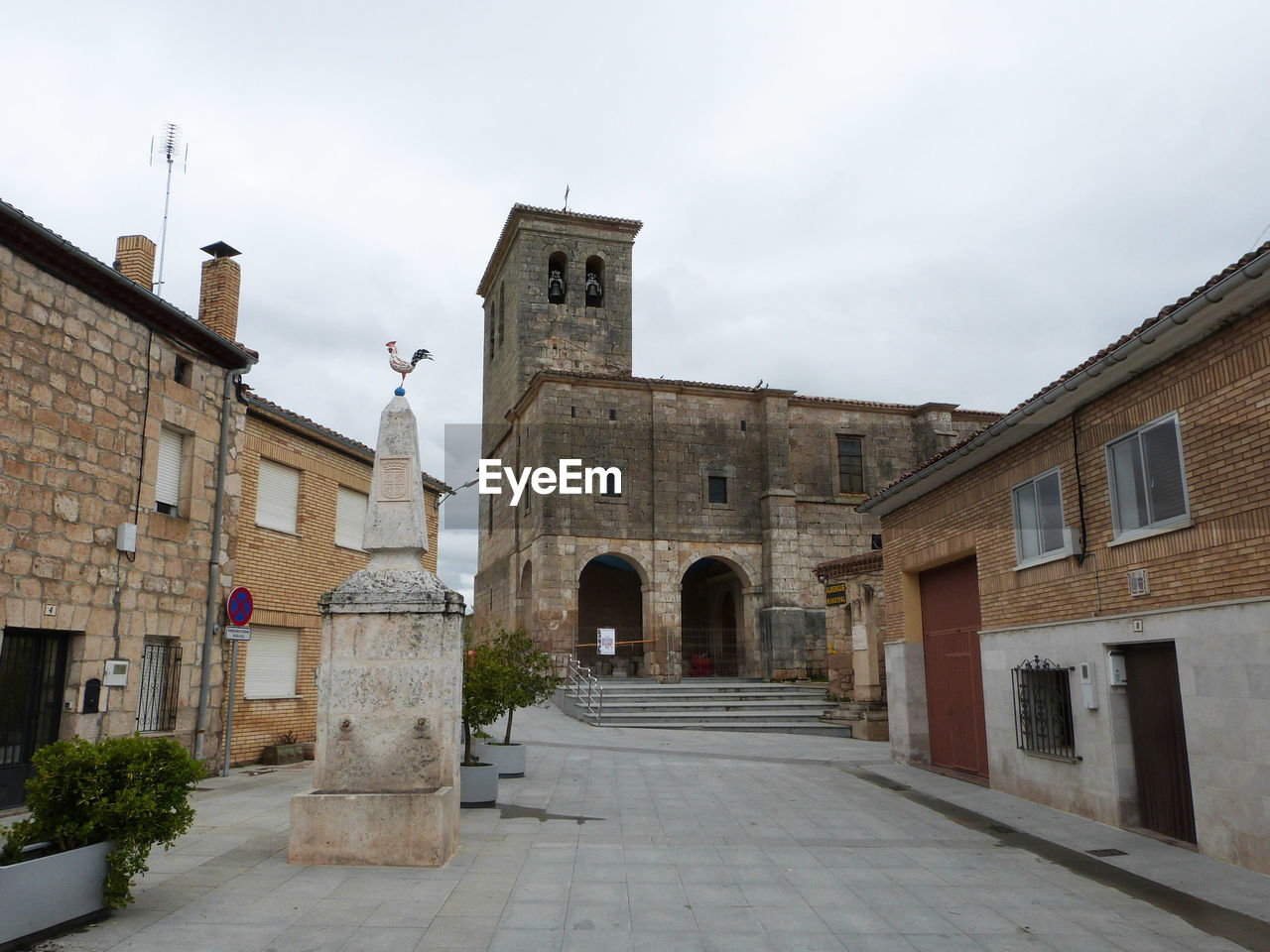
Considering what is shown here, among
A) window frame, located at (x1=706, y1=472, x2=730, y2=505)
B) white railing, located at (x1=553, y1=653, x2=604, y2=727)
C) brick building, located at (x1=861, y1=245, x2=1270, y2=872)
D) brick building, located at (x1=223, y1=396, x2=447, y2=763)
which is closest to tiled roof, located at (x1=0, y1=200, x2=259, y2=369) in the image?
brick building, located at (x1=223, y1=396, x2=447, y2=763)

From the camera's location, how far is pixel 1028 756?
11.1 m

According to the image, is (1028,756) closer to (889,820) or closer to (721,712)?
(889,820)

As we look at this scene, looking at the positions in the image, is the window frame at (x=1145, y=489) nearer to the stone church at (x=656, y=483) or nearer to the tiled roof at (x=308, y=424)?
the tiled roof at (x=308, y=424)

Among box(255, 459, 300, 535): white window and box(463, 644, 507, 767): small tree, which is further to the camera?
box(255, 459, 300, 535): white window

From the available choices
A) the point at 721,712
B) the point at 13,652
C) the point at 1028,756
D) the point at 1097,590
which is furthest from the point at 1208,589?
the point at 721,712

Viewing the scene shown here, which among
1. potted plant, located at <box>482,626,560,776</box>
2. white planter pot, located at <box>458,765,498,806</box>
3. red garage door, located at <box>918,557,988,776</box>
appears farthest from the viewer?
red garage door, located at <box>918,557,988,776</box>

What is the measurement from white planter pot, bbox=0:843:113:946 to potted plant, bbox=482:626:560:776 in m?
5.93

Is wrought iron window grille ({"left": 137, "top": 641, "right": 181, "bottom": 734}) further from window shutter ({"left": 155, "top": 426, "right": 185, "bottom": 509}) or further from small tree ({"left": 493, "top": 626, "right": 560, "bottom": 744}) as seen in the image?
small tree ({"left": 493, "top": 626, "right": 560, "bottom": 744})

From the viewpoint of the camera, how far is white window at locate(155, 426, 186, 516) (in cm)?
1205

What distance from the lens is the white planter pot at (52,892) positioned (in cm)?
512

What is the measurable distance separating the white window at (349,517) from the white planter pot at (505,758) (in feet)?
18.0

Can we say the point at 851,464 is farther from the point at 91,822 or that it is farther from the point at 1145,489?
the point at 91,822

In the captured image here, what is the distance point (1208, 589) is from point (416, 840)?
22.8 ft

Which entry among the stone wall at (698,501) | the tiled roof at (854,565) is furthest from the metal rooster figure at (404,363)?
the stone wall at (698,501)
